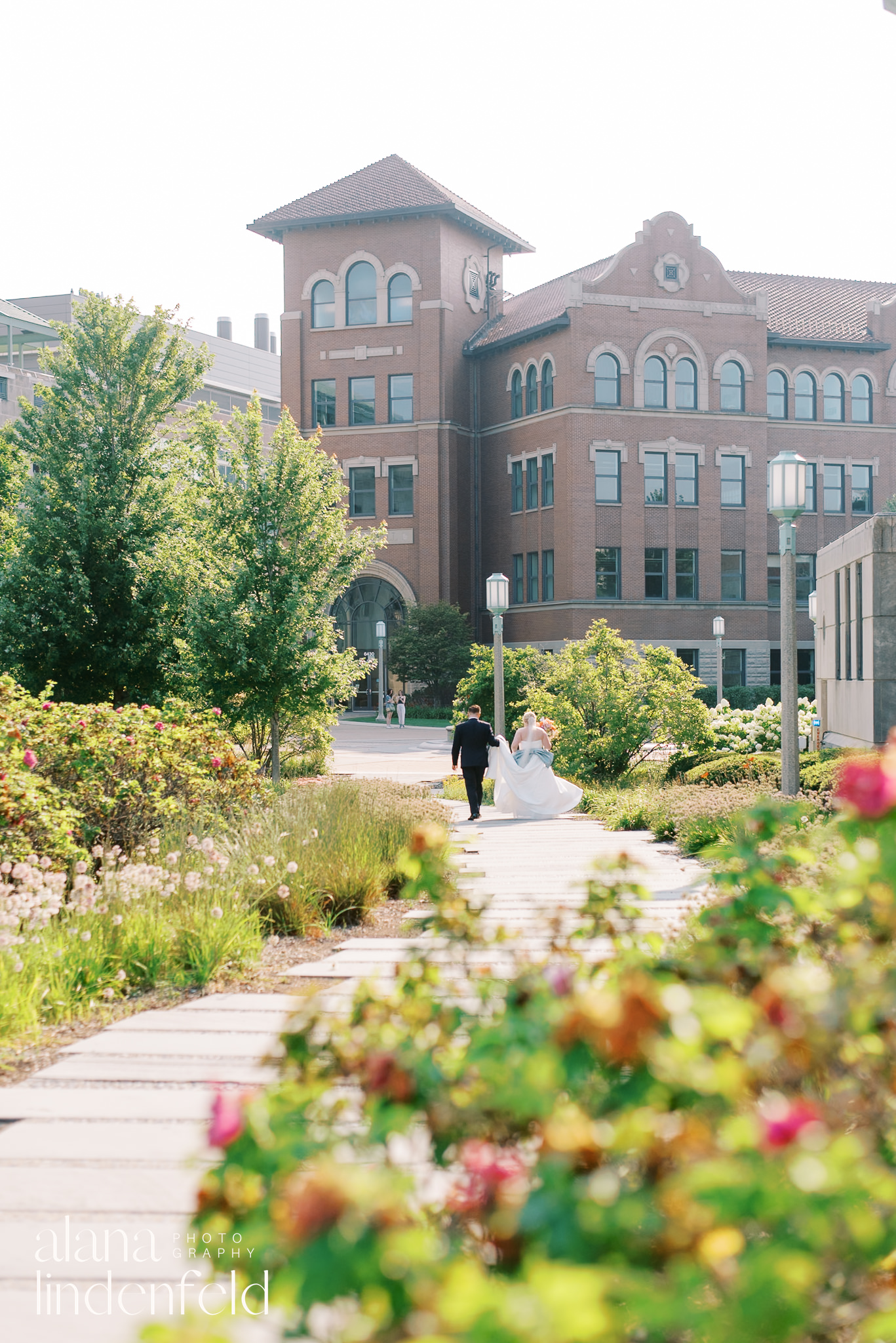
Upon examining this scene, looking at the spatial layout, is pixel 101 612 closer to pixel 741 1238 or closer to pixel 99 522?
pixel 99 522

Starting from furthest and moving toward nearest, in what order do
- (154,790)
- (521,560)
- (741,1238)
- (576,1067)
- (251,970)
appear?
(521,560)
(154,790)
(251,970)
(576,1067)
(741,1238)

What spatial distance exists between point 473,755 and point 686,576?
99.6ft

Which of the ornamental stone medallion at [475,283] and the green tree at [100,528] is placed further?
the ornamental stone medallion at [475,283]

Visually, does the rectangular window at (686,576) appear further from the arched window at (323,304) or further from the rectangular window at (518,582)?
the arched window at (323,304)

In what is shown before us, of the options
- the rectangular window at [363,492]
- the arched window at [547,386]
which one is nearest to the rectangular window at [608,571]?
Answer: the arched window at [547,386]

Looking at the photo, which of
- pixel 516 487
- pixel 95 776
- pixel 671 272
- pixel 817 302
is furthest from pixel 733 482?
pixel 95 776

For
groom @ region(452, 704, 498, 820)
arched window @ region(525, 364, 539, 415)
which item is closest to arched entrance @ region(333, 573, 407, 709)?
arched window @ region(525, 364, 539, 415)

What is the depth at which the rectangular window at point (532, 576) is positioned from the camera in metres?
44.6

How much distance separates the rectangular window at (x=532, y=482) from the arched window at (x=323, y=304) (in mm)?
10288

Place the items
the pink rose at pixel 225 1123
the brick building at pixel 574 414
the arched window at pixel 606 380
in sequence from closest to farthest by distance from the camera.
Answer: the pink rose at pixel 225 1123, the arched window at pixel 606 380, the brick building at pixel 574 414

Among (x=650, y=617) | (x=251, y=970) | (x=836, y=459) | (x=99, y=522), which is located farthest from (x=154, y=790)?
(x=836, y=459)

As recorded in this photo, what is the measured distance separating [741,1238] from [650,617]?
4227 cm

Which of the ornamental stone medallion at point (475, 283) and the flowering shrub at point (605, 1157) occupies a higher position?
the ornamental stone medallion at point (475, 283)

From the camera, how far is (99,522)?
19203mm
